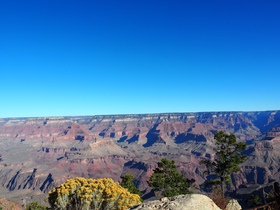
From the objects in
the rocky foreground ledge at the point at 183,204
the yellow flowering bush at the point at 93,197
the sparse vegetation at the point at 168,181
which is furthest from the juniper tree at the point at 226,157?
the rocky foreground ledge at the point at 183,204

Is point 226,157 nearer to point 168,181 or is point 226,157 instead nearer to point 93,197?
point 168,181

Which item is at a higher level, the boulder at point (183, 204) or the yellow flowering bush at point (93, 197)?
the boulder at point (183, 204)

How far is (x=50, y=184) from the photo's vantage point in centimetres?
18950

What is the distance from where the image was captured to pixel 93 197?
52.9ft

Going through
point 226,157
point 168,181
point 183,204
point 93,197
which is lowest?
point 168,181

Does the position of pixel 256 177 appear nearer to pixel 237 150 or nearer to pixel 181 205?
pixel 237 150

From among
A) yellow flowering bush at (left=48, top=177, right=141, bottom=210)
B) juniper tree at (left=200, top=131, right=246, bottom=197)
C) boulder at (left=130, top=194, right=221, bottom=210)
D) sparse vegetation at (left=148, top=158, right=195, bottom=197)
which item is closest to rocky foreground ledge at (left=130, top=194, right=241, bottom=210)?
boulder at (left=130, top=194, right=221, bottom=210)

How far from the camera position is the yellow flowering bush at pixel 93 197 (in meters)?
16.0

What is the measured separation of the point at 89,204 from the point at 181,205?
785 centimetres

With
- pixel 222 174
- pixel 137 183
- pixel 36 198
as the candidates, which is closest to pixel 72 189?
pixel 222 174

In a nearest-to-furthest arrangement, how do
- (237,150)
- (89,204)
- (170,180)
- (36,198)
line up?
(89,204)
(237,150)
(170,180)
(36,198)

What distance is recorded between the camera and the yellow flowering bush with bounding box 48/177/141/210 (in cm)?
1597

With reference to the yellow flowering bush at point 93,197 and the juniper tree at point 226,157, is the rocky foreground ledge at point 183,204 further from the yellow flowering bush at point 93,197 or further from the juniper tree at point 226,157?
the juniper tree at point 226,157

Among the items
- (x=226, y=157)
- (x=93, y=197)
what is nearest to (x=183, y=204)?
(x=93, y=197)
